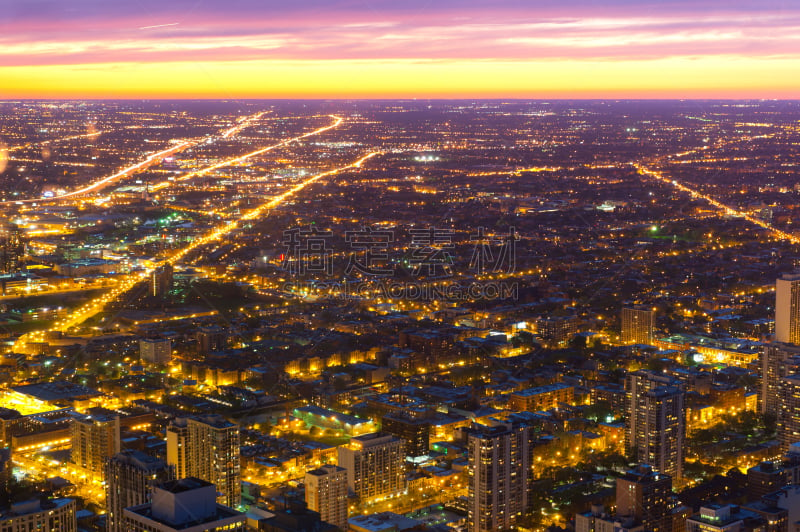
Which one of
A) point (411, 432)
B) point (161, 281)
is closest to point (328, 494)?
point (411, 432)

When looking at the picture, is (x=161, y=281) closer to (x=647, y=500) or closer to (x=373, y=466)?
(x=373, y=466)

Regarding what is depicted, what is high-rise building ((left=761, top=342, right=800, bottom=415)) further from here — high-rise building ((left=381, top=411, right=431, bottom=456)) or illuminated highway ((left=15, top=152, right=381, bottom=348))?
illuminated highway ((left=15, top=152, right=381, bottom=348))

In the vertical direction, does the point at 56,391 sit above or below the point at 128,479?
below

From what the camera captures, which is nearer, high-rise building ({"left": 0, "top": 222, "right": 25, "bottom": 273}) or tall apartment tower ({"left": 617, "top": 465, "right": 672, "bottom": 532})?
tall apartment tower ({"left": 617, "top": 465, "right": 672, "bottom": 532})

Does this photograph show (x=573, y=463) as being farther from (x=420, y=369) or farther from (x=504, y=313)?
(x=504, y=313)

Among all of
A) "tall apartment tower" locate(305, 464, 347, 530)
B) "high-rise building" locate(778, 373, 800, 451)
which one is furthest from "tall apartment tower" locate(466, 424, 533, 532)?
"high-rise building" locate(778, 373, 800, 451)

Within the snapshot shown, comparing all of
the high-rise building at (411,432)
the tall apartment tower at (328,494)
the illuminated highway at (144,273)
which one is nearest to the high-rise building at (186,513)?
the tall apartment tower at (328,494)
